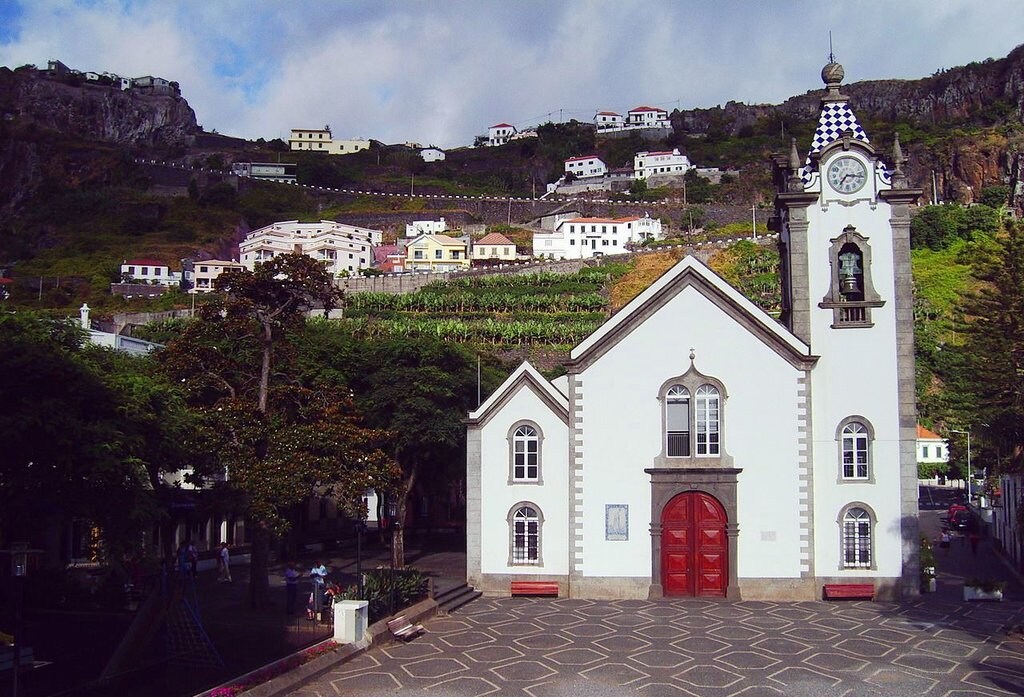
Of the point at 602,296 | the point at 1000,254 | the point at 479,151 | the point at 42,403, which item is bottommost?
the point at 42,403

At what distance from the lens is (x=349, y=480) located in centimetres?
2109

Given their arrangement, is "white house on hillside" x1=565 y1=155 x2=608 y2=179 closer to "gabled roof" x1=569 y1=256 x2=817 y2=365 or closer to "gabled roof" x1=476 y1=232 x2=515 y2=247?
"gabled roof" x1=476 y1=232 x2=515 y2=247

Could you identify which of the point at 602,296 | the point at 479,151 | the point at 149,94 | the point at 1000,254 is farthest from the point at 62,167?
the point at 1000,254

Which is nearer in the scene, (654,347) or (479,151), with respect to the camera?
(654,347)

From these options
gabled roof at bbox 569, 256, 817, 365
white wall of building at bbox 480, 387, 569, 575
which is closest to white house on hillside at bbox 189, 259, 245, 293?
white wall of building at bbox 480, 387, 569, 575

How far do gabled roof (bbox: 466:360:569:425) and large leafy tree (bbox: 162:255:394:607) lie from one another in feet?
16.2

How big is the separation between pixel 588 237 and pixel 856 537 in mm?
99907

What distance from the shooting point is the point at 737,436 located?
25.8 metres

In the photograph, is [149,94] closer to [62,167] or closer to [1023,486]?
[62,167]

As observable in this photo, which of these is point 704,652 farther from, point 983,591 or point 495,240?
point 495,240

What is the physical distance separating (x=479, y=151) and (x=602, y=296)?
103 meters

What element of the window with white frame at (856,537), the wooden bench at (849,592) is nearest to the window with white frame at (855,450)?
the window with white frame at (856,537)

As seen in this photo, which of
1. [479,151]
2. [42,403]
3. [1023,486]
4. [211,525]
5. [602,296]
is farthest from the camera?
[479,151]

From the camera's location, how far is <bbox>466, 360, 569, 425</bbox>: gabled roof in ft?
88.2
